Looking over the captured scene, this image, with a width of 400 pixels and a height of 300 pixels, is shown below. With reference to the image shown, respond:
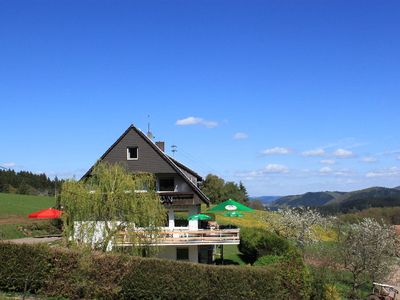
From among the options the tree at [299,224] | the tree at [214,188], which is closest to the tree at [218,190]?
the tree at [214,188]

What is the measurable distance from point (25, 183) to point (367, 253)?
9198 cm

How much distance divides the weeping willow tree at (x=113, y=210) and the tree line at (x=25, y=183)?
72903 mm

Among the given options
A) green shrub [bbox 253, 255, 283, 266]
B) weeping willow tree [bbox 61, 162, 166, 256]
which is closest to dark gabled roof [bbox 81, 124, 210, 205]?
weeping willow tree [bbox 61, 162, 166, 256]

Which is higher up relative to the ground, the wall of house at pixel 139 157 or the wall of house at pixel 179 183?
the wall of house at pixel 139 157

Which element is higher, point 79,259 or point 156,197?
point 156,197

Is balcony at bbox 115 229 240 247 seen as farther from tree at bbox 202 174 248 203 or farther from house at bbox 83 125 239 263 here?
tree at bbox 202 174 248 203

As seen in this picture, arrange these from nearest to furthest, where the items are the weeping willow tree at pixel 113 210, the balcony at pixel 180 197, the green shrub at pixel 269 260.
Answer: the green shrub at pixel 269 260
the weeping willow tree at pixel 113 210
the balcony at pixel 180 197

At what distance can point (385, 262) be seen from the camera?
1204 inches

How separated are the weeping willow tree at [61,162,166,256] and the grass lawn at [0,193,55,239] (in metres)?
9.59

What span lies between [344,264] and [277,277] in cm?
1159

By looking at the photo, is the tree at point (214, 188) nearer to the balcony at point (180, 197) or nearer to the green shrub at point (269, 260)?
the balcony at point (180, 197)

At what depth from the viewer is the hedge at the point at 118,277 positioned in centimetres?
1992

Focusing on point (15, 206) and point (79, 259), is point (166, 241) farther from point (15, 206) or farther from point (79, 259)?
point (15, 206)

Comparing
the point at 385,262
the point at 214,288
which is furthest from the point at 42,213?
the point at 385,262
